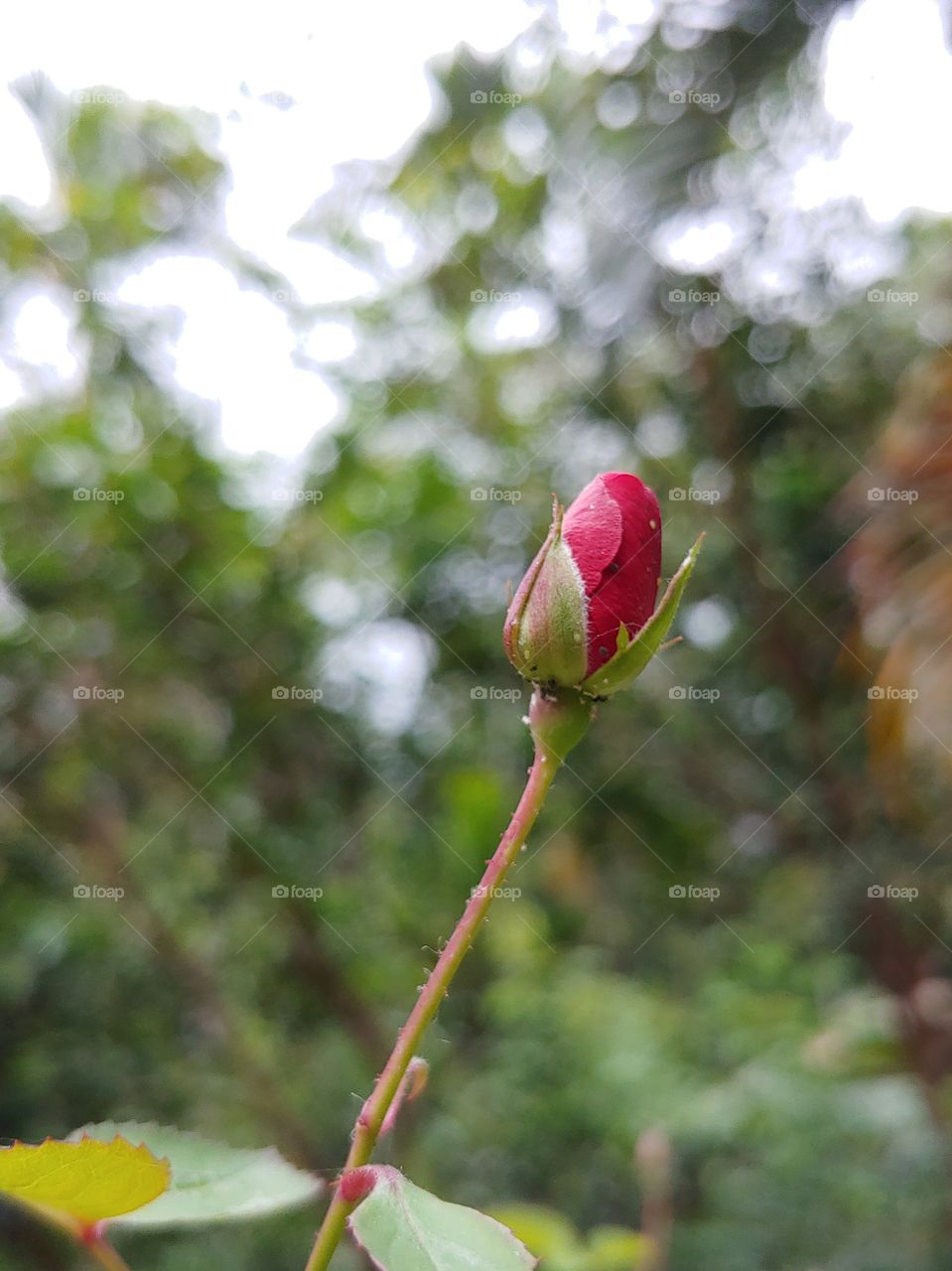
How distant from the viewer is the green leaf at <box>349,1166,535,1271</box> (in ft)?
0.71

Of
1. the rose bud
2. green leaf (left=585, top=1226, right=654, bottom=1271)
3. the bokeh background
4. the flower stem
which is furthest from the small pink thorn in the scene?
the bokeh background

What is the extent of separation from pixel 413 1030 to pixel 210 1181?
0.13 meters

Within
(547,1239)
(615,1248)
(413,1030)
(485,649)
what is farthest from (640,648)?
(485,649)

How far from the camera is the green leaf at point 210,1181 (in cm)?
28

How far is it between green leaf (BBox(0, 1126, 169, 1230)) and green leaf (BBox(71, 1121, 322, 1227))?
0.06 ft

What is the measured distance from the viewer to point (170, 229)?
1873mm

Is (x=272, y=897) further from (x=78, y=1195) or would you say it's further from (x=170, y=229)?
(x=78, y=1195)

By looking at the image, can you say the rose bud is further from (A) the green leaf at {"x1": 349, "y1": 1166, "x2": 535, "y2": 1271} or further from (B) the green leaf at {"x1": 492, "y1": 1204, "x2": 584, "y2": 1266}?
(B) the green leaf at {"x1": 492, "y1": 1204, "x2": 584, "y2": 1266}

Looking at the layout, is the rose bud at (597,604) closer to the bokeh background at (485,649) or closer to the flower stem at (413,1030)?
the flower stem at (413,1030)

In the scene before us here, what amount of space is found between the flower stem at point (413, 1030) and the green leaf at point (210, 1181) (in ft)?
0.18

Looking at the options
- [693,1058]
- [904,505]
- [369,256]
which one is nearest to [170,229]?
[369,256]

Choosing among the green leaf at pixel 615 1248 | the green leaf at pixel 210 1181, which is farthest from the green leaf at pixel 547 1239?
the green leaf at pixel 210 1181

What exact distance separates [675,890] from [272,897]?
2.98 ft

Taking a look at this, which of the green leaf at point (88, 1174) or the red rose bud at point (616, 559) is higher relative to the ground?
the red rose bud at point (616, 559)
